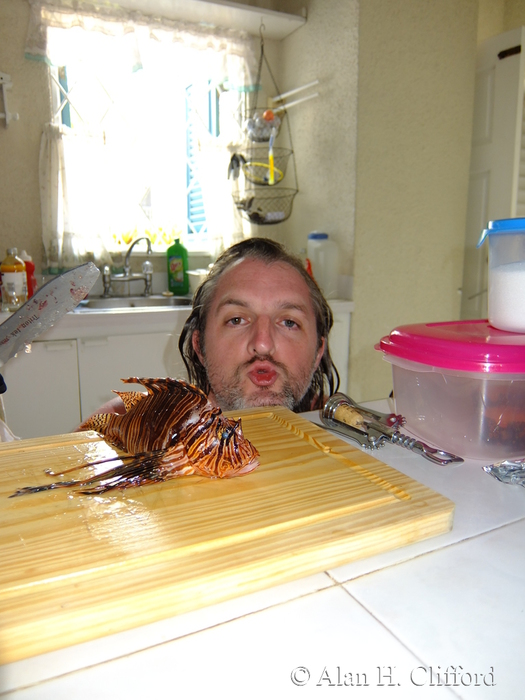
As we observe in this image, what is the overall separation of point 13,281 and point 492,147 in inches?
101

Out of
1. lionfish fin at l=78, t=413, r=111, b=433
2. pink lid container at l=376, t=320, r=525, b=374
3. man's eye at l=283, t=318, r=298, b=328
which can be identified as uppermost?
pink lid container at l=376, t=320, r=525, b=374

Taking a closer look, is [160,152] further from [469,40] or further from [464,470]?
[464,470]

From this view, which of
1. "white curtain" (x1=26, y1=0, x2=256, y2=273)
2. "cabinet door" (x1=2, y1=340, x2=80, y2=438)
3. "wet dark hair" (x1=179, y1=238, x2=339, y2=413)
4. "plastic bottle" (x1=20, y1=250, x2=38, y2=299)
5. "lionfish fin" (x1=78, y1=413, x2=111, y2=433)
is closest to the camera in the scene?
"lionfish fin" (x1=78, y1=413, x2=111, y2=433)

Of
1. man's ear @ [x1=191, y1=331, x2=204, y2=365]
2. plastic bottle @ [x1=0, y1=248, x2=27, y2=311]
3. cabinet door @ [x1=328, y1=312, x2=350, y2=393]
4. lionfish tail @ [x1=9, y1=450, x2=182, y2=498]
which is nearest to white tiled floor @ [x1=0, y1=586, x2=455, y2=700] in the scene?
lionfish tail @ [x1=9, y1=450, x2=182, y2=498]

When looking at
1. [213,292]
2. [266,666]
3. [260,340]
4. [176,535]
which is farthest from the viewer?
[213,292]

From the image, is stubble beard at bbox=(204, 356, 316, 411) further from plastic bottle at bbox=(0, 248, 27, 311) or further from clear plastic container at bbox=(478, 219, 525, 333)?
plastic bottle at bbox=(0, 248, 27, 311)

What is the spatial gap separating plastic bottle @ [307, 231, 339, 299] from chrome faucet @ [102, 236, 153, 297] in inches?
35.9

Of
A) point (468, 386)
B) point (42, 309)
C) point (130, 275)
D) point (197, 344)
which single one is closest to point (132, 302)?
point (130, 275)

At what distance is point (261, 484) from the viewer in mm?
617

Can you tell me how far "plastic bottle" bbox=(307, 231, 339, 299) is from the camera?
2672mm

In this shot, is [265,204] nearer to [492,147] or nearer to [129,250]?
[129,250]

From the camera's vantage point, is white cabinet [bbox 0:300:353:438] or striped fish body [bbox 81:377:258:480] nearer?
striped fish body [bbox 81:377:258:480]

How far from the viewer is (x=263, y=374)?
1194 millimetres

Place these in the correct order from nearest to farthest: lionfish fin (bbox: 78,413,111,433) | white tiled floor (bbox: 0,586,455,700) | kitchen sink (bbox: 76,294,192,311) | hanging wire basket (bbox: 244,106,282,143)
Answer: white tiled floor (bbox: 0,586,455,700) → lionfish fin (bbox: 78,413,111,433) → kitchen sink (bbox: 76,294,192,311) → hanging wire basket (bbox: 244,106,282,143)
